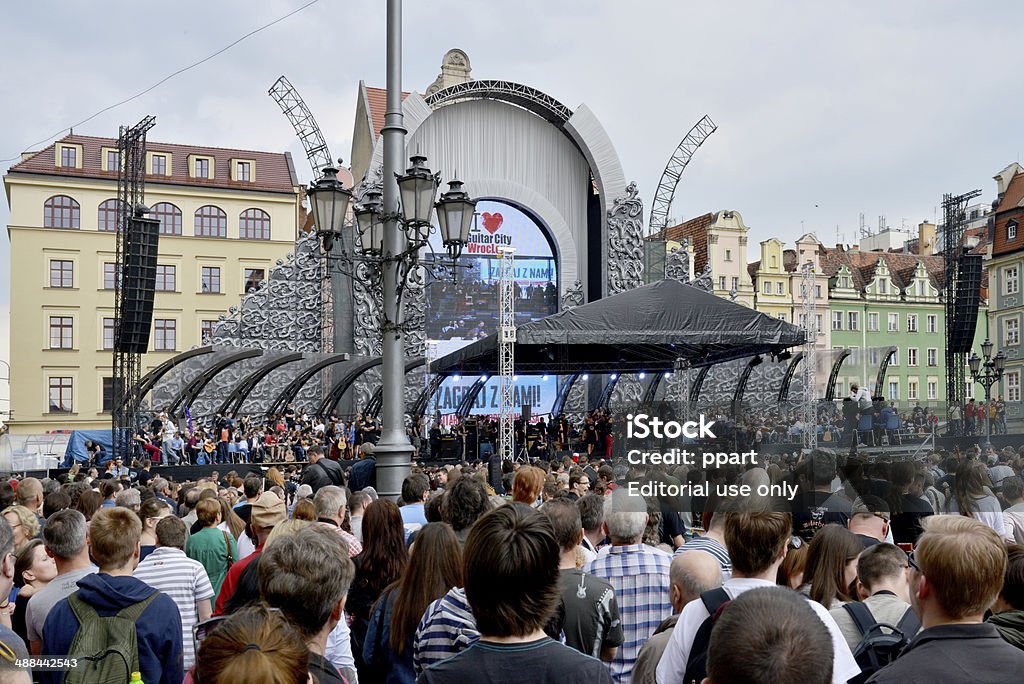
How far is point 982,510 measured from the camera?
21.5ft

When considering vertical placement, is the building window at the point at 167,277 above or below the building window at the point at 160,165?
below

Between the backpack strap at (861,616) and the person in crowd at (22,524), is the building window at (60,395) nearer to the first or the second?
the person in crowd at (22,524)

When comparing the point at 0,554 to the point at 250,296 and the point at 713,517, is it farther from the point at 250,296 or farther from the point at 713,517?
the point at 250,296

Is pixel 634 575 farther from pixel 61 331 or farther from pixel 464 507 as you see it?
pixel 61 331

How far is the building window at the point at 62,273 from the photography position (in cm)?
4788

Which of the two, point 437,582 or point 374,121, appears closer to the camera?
point 437,582

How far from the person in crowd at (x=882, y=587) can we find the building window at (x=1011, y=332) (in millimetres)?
54857

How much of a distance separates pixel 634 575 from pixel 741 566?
49.2 inches

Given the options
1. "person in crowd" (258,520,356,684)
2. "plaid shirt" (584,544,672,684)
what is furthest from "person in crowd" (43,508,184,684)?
"plaid shirt" (584,544,672,684)

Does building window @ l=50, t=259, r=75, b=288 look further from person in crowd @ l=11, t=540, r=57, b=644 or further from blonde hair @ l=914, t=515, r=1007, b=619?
Answer: blonde hair @ l=914, t=515, r=1007, b=619

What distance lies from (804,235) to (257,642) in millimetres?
60923

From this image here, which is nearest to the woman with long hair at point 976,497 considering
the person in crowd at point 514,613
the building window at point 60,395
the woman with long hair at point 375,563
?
the woman with long hair at point 375,563

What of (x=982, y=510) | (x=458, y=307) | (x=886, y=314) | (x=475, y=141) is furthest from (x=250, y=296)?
(x=886, y=314)

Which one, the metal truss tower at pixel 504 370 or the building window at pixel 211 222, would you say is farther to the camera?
the building window at pixel 211 222
